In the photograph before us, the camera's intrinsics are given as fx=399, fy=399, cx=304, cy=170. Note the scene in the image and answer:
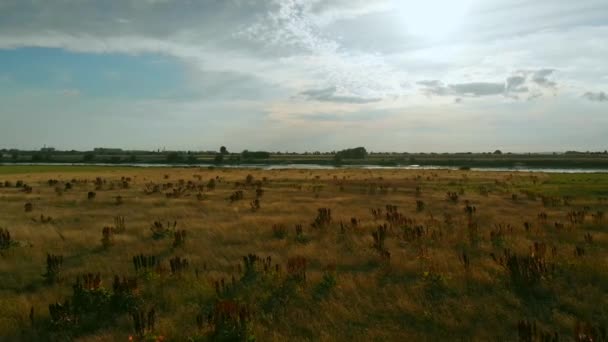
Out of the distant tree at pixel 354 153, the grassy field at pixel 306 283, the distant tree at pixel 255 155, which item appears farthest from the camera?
the distant tree at pixel 354 153

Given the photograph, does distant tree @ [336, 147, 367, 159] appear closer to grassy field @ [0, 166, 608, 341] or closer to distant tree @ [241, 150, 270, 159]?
distant tree @ [241, 150, 270, 159]

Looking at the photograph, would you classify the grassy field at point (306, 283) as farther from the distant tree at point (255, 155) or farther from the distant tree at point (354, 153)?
the distant tree at point (354, 153)

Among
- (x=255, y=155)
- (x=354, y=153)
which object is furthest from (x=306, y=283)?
(x=354, y=153)

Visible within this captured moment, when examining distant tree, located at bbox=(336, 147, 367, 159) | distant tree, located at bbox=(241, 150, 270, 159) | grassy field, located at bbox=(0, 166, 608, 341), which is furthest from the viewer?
distant tree, located at bbox=(336, 147, 367, 159)

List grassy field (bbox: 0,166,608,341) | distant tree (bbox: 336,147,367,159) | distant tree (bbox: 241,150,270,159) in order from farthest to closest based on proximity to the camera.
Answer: distant tree (bbox: 336,147,367,159), distant tree (bbox: 241,150,270,159), grassy field (bbox: 0,166,608,341)

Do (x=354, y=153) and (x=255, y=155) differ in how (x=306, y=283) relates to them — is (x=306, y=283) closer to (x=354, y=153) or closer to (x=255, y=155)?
(x=255, y=155)

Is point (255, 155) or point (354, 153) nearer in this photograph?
point (255, 155)

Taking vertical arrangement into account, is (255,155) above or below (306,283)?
above

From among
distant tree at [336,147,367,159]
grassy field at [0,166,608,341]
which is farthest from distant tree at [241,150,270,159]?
grassy field at [0,166,608,341]

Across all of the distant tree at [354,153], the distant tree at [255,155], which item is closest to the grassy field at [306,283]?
the distant tree at [255,155]

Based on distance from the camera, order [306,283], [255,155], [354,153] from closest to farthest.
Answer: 1. [306,283]
2. [255,155]
3. [354,153]

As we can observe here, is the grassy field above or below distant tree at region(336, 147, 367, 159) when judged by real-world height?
below

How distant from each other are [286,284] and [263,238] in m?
5.46

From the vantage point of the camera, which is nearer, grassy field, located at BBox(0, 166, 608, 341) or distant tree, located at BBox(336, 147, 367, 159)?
grassy field, located at BBox(0, 166, 608, 341)
